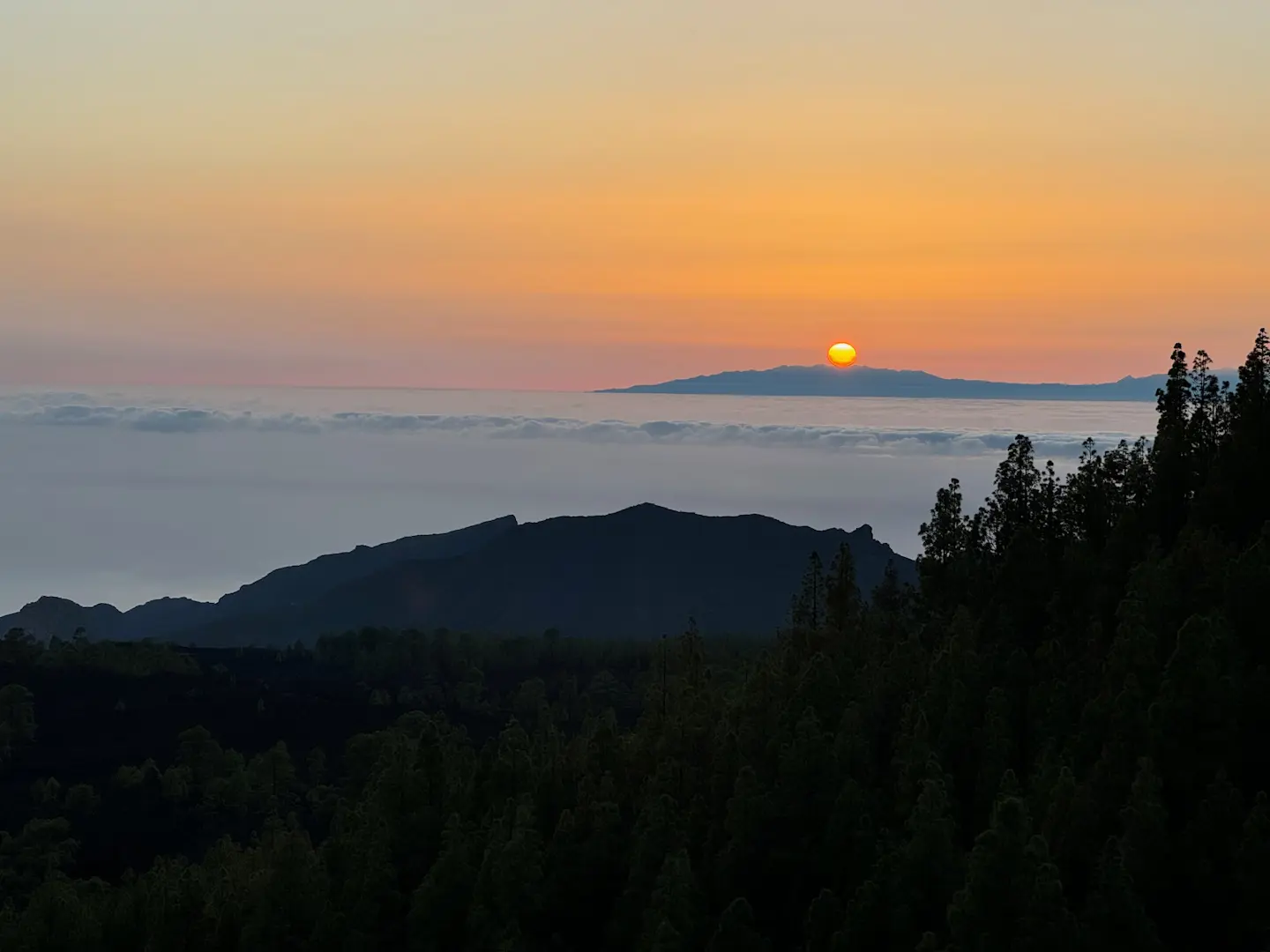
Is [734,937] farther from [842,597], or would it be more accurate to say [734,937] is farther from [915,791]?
[842,597]

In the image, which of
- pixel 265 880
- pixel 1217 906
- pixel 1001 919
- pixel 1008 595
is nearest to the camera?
pixel 1001 919

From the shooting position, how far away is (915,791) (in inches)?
1911

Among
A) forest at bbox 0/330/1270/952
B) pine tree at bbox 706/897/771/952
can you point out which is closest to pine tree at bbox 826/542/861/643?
forest at bbox 0/330/1270/952

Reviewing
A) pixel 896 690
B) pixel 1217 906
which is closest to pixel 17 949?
pixel 896 690

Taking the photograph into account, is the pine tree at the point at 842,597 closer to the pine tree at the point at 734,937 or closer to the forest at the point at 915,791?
the forest at the point at 915,791

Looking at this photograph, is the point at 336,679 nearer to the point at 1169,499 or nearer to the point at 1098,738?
the point at 1169,499

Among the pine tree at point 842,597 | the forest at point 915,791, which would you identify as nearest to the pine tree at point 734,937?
the forest at point 915,791

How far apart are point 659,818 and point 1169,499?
36.8 m

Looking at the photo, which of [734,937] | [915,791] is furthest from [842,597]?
[734,937]

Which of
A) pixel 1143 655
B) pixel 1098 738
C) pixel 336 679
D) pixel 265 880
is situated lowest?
pixel 336 679

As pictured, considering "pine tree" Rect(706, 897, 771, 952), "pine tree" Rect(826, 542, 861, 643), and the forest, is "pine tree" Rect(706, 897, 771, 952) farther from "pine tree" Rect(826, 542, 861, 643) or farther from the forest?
"pine tree" Rect(826, 542, 861, 643)

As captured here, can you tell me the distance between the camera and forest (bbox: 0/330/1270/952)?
37.5 metres

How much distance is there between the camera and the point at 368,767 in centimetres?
12825

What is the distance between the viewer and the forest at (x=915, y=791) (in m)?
37.5
